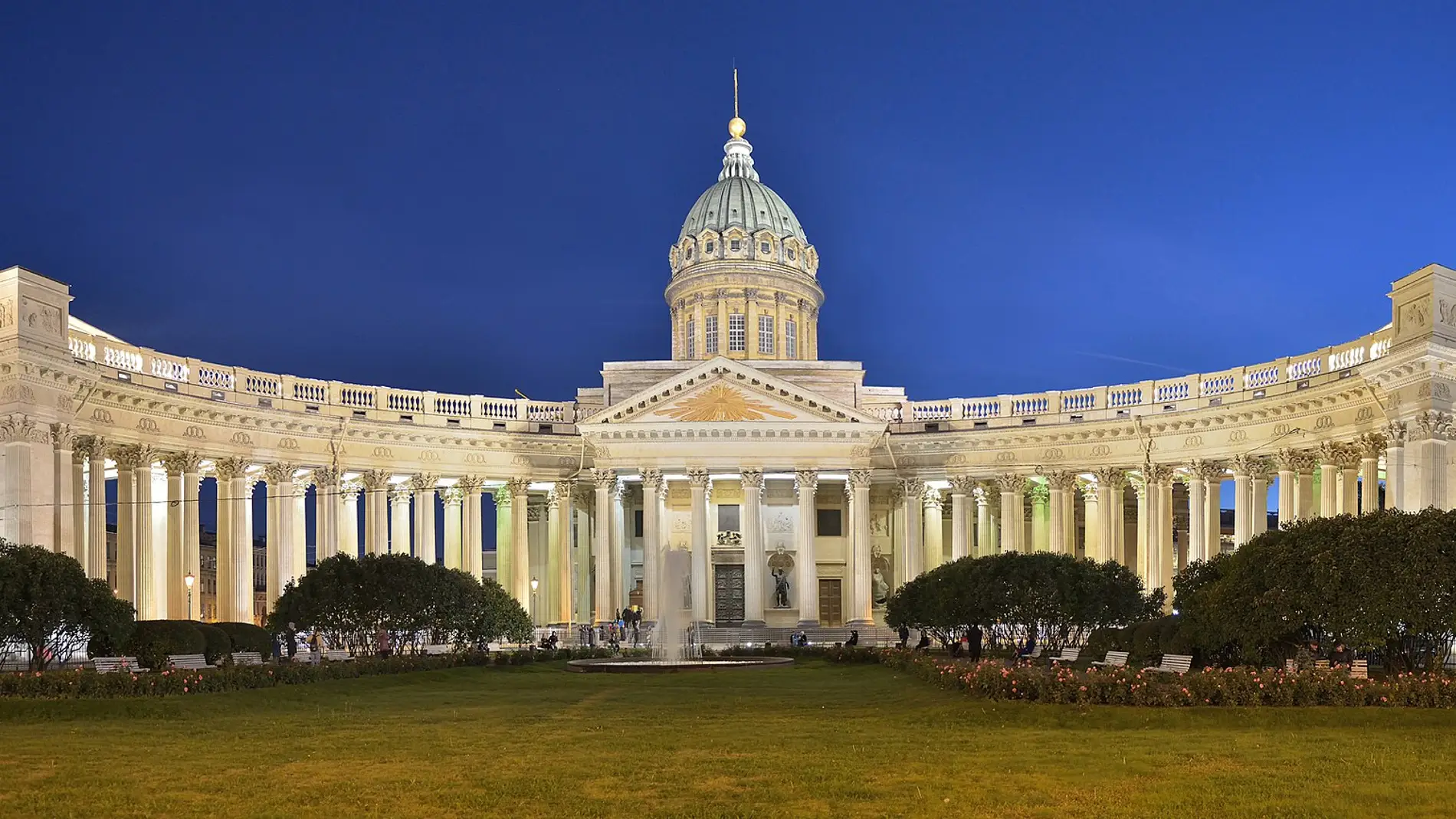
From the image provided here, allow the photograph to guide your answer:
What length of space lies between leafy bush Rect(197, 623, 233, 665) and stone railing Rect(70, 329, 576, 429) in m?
10.9

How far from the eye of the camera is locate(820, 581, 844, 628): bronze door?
68062 millimetres

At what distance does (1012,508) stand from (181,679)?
1592 inches

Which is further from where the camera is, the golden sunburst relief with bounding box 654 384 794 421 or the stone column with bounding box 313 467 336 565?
the golden sunburst relief with bounding box 654 384 794 421

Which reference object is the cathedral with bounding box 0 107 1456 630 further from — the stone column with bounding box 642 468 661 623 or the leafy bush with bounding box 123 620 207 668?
the leafy bush with bounding box 123 620 207 668

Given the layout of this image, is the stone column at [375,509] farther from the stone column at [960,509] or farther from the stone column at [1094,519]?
the stone column at [1094,519]

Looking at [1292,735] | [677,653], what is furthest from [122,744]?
[677,653]

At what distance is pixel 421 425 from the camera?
58.5 meters

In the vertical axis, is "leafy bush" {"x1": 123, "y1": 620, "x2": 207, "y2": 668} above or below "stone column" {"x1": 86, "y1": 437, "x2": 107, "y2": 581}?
below

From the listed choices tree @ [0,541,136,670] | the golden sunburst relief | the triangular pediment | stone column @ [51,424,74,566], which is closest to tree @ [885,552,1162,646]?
the triangular pediment

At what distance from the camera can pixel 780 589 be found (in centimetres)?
6762

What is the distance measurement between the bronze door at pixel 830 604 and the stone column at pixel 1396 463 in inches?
1222

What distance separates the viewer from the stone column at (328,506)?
54.8 metres

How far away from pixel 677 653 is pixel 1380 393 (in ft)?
79.0

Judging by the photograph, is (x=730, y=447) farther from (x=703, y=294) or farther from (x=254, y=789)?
(x=254, y=789)
